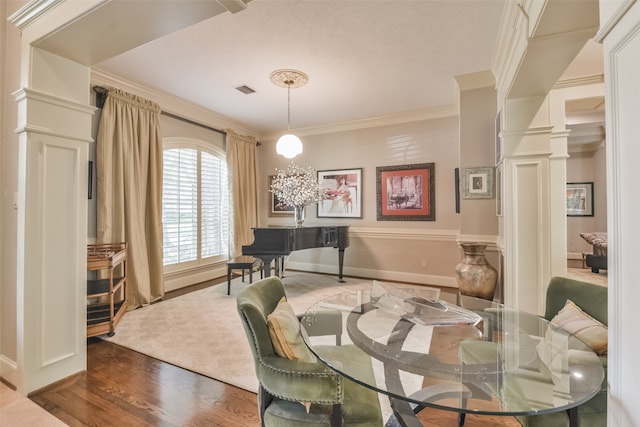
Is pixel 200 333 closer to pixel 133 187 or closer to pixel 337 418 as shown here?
pixel 133 187

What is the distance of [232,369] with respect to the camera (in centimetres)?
228

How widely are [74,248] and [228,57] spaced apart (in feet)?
7.69

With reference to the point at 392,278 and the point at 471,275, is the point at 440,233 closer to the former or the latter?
the point at 392,278

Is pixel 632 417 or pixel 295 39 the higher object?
pixel 295 39

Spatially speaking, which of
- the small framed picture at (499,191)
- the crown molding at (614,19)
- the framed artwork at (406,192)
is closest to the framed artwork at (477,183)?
the small framed picture at (499,191)

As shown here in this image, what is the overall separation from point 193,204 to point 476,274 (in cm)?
423

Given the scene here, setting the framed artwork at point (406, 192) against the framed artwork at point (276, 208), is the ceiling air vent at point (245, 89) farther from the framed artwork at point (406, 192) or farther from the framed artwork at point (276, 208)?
the framed artwork at point (406, 192)

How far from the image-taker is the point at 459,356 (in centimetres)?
145

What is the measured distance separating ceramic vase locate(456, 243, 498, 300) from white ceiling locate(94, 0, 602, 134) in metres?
2.10

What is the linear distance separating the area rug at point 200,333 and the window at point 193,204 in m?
0.77

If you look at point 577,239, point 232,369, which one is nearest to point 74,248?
point 232,369

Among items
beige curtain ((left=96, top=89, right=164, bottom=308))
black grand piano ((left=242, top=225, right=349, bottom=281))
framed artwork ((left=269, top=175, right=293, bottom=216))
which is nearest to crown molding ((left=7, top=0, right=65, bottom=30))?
beige curtain ((left=96, top=89, right=164, bottom=308))

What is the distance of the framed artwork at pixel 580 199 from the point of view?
6539 millimetres

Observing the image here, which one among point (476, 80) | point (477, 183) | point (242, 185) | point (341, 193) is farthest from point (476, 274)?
point (242, 185)
